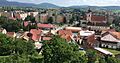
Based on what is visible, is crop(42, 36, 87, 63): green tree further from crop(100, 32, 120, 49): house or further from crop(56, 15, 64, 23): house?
crop(56, 15, 64, 23): house

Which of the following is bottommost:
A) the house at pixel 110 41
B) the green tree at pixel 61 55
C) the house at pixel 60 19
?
the house at pixel 60 19

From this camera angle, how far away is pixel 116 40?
35531mm

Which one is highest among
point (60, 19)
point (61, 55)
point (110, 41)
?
point (61, 55)

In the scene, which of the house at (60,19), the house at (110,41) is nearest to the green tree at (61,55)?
the house at (110,41)

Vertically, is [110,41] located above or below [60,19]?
above

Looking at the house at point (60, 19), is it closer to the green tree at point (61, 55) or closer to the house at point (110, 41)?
the house at point (110, 41)

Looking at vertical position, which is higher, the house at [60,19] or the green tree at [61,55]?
the green tree at [61,55]

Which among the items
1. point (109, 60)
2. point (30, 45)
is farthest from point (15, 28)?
point (109, 60)

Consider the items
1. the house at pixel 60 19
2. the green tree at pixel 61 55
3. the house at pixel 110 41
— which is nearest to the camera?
the green tree at pixel 61 55

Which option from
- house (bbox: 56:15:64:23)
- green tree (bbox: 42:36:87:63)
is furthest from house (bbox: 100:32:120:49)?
house (bbox: 56:15:64:23)

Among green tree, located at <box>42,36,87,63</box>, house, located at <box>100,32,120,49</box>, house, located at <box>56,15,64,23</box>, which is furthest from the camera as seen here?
A: house, located at <box>56,15,64,23</box>

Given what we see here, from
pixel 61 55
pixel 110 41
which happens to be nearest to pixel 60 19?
pixel 110 41

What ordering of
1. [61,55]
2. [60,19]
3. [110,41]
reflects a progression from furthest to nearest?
[60,19], [110,41], [61,55]

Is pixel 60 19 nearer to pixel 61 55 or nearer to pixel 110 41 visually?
pixel 110 41
